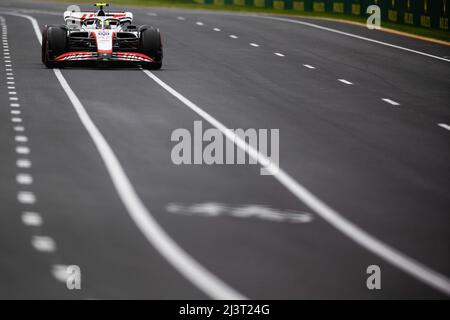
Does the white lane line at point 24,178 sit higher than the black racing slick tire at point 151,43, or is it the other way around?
the black racing slick tire at point 151,43

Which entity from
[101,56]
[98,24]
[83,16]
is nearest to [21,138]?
[101,56]

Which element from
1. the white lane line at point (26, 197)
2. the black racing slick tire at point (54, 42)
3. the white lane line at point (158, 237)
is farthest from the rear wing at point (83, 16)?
the white lane line at point (26, 197)

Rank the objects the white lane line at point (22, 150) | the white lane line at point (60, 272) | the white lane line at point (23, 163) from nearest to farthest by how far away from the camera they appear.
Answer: the white lane line at point (60, 272) < the white lane line at point (23, 163) < the white lane line at point (22, 150)

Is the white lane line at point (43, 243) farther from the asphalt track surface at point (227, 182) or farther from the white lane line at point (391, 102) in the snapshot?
the white lane line at point (391, 102)

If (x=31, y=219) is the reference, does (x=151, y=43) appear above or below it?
above

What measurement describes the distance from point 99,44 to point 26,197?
14984 millimetres

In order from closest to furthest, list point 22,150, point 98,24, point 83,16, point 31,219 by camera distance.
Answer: point 31,219
point 22,150
point 98,24
point 83,16

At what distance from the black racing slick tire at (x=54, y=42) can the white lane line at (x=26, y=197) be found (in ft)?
47.8

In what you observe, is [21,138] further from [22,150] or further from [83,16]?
[83,16]

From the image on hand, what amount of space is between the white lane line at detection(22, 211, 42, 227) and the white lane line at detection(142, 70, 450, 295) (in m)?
2.81

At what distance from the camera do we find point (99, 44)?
1141 inches

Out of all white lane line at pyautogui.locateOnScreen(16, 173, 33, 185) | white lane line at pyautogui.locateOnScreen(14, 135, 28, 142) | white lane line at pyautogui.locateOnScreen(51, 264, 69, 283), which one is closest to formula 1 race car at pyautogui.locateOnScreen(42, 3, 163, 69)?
white lane line at pyautogui.locateOnScreen(14, 135, 28, 142)

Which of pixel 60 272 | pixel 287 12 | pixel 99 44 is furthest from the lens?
pixel 287 12

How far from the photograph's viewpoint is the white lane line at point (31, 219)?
42.2ft
